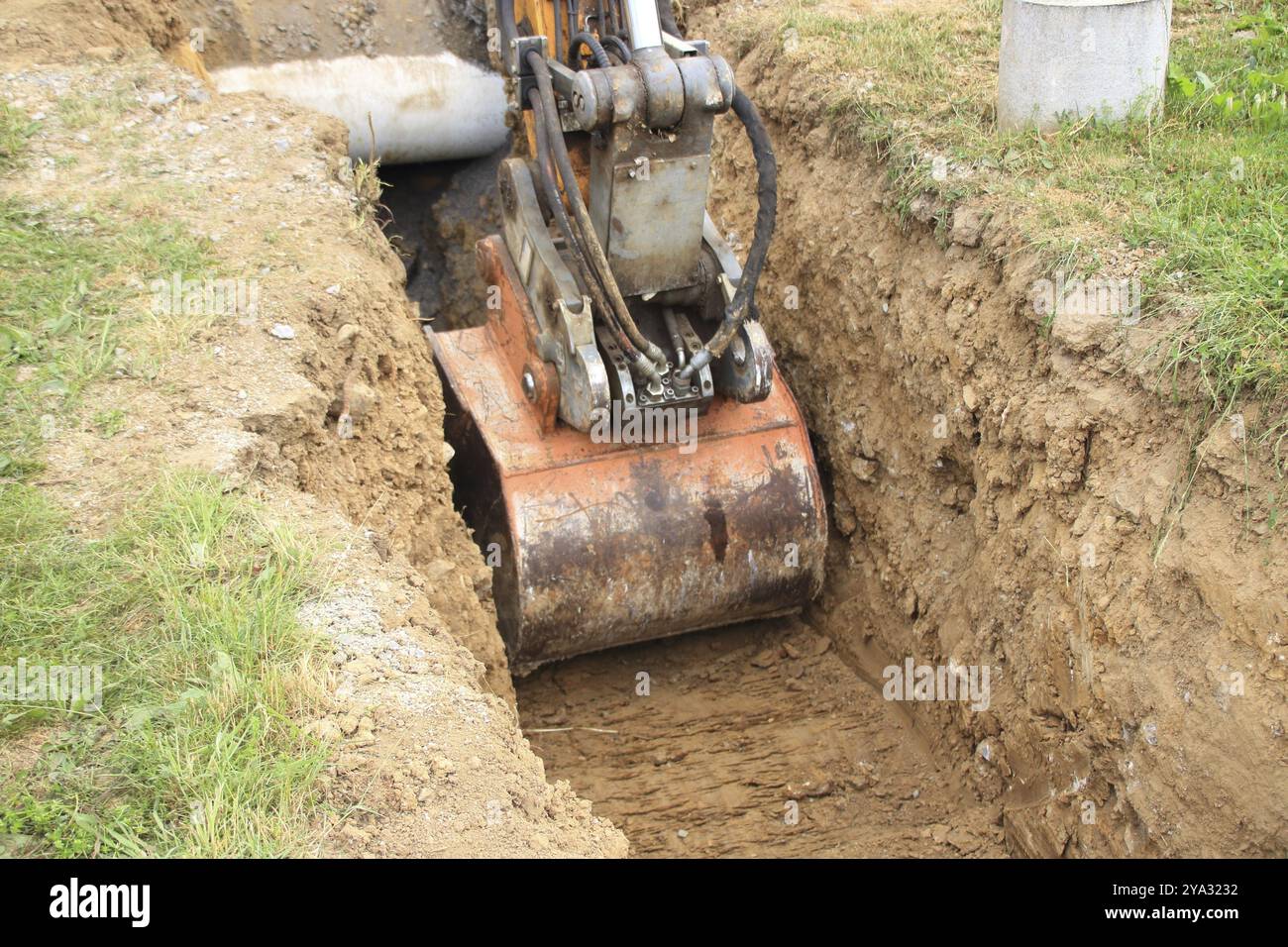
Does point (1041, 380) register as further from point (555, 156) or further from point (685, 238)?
point (555, 156)

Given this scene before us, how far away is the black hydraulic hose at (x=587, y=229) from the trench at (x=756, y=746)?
1.09m

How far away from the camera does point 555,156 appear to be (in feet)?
14.0

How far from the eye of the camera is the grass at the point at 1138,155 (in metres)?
3.92

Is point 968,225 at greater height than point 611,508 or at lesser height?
greater

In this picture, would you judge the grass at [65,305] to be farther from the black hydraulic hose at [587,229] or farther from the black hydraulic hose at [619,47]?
the black hydraulic hose at [619,47]

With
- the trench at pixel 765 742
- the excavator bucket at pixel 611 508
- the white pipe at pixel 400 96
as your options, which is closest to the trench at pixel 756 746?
the trench at pixel 765 742

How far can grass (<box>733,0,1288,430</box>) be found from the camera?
3.92 m

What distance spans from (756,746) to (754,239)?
2265 millimetres

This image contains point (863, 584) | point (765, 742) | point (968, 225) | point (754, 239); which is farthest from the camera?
point (863, 584)

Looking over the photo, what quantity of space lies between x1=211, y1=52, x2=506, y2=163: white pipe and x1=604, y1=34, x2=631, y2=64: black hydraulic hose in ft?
7.74

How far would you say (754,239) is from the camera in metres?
4.68

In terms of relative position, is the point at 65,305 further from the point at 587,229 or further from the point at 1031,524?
the point at 1031,524

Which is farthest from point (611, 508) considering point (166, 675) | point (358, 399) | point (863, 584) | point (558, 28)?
point (166, 675)

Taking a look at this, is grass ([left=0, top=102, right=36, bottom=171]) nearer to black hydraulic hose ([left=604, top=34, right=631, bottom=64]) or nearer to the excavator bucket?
the excavator bucket
